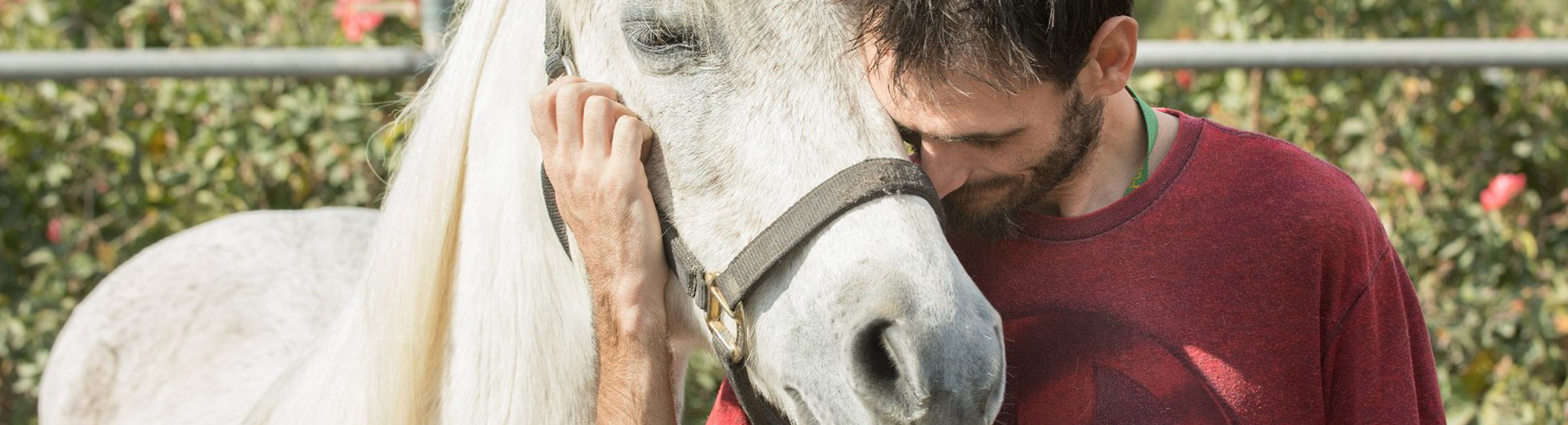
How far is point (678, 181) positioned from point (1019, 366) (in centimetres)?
43

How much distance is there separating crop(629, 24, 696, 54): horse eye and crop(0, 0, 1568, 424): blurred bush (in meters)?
2.39

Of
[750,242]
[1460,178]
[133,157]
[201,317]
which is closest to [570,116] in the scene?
[750,242]

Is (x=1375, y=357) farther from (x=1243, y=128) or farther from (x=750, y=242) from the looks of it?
(x=1243, y=128)

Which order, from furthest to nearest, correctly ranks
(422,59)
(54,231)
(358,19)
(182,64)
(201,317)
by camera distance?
1. (358,19)
2. (54,231)
3. (422,59)
4. (182,64)
5. (201,317)

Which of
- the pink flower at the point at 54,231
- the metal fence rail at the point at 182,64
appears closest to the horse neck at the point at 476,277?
the metal fence rail at the point at 182,64

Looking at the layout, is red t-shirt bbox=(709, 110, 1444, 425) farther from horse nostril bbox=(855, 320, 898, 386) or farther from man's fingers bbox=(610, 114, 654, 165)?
man's fingers bbox=(610, 114, 654, 165)

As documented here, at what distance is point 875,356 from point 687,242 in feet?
0.85

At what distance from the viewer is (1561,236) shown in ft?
12.2

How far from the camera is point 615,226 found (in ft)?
4.25

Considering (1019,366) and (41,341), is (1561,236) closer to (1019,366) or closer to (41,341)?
(1019,366)

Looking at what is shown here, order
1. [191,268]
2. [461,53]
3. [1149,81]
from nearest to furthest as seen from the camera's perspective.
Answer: [461,53], [191,268], [1149,81]

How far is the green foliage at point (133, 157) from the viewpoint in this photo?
12.1ft

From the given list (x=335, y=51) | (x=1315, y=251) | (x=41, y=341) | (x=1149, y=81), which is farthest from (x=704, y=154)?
(x=41, y=341)

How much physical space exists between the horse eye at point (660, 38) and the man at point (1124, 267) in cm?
7
